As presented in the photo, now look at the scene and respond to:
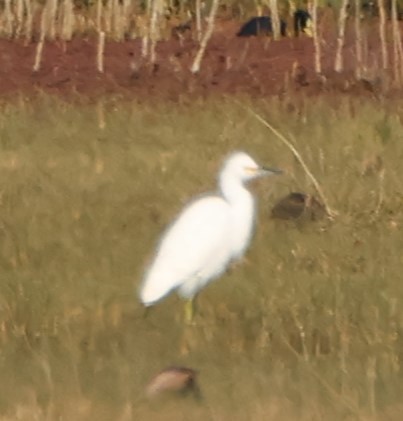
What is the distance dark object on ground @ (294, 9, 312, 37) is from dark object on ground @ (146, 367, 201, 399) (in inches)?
446

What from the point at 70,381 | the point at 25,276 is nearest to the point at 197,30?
the point at 25,276

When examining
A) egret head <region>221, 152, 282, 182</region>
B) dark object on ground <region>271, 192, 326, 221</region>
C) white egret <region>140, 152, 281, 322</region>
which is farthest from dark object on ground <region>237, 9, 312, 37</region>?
white egret <region>140, 152, 281, 322</region>

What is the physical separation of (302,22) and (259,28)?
517 millimetres

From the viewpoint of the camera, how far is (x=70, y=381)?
6.05m

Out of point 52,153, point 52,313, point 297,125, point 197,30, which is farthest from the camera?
point 197,30

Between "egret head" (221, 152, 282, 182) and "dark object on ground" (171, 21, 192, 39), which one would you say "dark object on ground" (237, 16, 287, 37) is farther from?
"egret head" (221, 152, 282, 182)

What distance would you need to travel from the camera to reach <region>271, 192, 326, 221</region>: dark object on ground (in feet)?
29.6

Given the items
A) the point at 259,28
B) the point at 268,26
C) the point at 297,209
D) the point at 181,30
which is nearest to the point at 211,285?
the point at 297,209

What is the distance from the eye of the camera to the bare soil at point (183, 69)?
1377 centimetres

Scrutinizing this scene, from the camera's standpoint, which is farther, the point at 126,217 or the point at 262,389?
the point at 126,217

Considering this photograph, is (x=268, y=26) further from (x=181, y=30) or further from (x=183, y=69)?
(x=183, y=69)

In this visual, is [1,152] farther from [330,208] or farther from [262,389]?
[262,389]

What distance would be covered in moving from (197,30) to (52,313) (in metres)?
10.3

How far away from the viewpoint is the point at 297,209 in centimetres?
905
